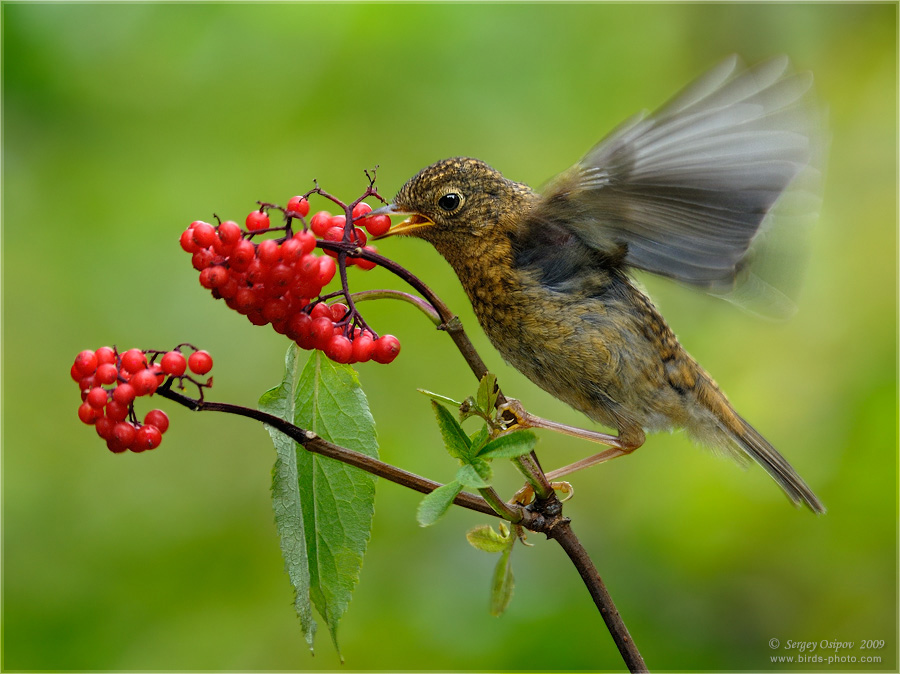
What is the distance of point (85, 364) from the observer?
222 cm

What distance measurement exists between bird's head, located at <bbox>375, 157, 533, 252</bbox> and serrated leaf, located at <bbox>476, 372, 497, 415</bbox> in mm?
1115

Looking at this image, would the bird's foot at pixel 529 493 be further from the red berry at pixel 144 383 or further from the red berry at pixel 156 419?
the red berry at pixel 144 383

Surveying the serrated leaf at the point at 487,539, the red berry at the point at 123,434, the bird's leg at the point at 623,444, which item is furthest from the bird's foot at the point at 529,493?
the red berry at the point at 123,434

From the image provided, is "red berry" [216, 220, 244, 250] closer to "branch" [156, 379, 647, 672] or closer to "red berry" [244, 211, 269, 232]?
"red berry" [244, 211, 269, 232]

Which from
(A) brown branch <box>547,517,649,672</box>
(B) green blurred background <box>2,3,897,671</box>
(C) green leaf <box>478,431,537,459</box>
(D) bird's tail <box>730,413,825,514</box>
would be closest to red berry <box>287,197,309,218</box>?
(C) green leaf <box>478,431,537,459</box>

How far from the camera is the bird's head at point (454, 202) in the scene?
3229mm

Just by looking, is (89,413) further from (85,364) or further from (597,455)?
(597,455)

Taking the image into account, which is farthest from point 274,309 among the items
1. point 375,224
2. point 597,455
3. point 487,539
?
point 597,455

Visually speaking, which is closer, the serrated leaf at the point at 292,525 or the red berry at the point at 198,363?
the red berry at the point at 198,363

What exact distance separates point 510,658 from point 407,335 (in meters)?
1.78

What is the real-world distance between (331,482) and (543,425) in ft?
3.13

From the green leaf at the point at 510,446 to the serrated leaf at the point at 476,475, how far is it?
3cm

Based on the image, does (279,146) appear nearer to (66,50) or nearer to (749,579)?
(66,50)

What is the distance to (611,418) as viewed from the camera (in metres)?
3.51
